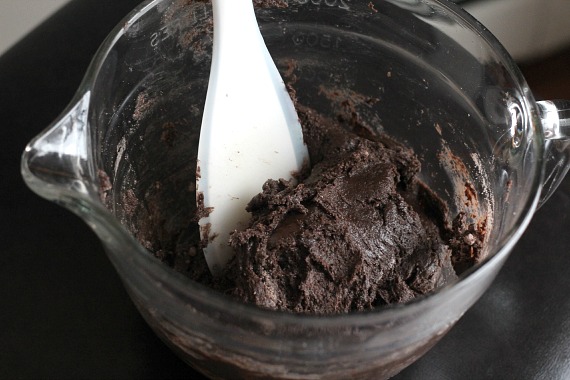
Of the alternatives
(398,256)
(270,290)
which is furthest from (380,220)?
(270,290)

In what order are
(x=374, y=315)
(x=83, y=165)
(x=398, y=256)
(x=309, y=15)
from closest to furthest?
(x=374, y=315) < (x=83, y=165) < (x=398, y=256) < (x=309, y=15)

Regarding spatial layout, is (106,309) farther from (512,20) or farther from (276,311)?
(512,20)

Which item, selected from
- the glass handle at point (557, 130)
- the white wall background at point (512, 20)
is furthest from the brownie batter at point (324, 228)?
the white wall background at point (512, 20)

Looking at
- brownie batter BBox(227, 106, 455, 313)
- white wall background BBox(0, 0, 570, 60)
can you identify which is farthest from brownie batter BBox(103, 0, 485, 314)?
white wall background BBox(0, 0, 570, 60)

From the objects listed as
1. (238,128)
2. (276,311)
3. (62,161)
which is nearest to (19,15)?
(238,128)

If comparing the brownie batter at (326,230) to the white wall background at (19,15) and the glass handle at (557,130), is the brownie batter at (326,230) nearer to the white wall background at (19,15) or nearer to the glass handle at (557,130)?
the glass handle at (557,130)

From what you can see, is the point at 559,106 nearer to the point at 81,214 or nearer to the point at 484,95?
the point at 484,95

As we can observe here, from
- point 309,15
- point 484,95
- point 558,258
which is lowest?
point 558,258
